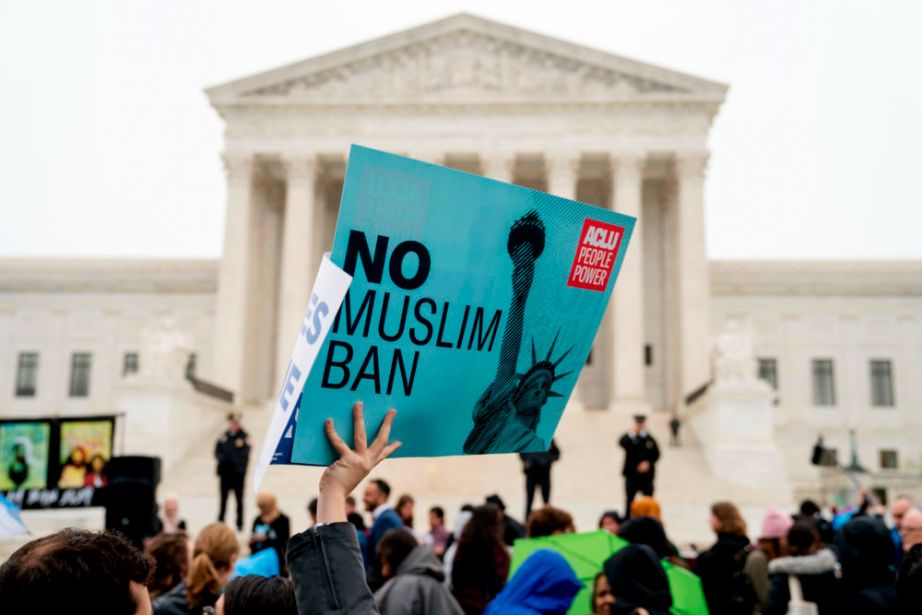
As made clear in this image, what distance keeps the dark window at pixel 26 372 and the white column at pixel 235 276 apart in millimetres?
15181

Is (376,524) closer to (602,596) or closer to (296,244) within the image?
(602,596)

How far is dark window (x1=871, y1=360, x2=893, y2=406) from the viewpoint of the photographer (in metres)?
48.9

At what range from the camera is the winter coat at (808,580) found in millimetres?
7496

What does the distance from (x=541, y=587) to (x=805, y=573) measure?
3061 millimetres

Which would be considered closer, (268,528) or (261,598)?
(261,598)

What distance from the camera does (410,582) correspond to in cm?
541

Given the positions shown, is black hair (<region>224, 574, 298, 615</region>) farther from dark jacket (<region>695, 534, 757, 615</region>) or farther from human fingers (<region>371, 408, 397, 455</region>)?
dark jacket (<region>695, 534, 757, 615</region>)

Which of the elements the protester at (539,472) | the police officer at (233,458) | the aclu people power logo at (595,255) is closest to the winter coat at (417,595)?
the aclu people power logo at (595,255)

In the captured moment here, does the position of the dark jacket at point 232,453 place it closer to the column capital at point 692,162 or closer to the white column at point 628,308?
the white column at point 628,308

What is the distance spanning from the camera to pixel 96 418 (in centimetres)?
1364

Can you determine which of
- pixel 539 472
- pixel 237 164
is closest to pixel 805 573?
pixel 539 472

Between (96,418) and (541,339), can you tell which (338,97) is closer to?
(96,418)

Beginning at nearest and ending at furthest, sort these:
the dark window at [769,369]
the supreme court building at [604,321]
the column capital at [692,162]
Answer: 1. the supreme court building at [604,321]
2. the column capital at [692,162]
3. the dark window at [769,369]

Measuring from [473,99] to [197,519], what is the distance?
76.0 feet
